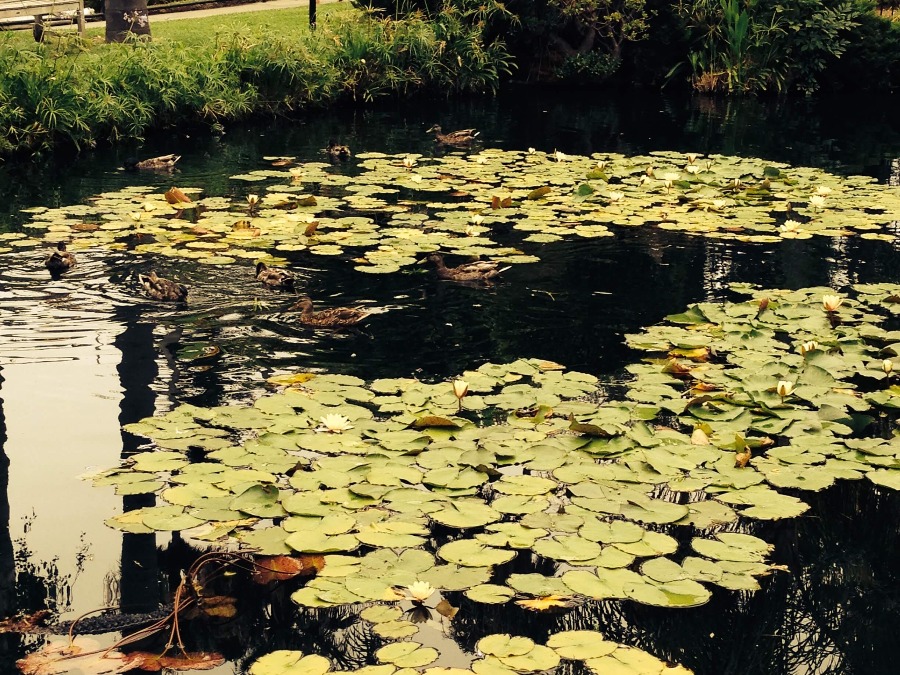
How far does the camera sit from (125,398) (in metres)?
6.95

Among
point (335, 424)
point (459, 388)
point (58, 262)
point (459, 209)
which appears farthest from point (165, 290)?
point (459, 209)

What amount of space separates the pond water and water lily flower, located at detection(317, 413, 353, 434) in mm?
853

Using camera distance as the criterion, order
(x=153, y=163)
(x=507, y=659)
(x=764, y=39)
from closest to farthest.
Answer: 1. (x=507, y=659)
2. (x=153, y=163)
3. (x=764, y=39)

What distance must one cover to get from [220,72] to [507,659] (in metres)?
13.9

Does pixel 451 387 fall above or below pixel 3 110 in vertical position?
below

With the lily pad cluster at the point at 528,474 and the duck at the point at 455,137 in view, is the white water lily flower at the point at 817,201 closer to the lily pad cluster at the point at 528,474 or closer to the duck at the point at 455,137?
the lily pad cluster at the point at 528,474

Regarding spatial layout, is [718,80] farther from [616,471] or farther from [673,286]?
[616,471]

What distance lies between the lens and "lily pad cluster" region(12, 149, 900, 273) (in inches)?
408

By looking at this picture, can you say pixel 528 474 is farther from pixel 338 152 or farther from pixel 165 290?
pixel 338 152

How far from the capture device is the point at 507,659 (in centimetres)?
431

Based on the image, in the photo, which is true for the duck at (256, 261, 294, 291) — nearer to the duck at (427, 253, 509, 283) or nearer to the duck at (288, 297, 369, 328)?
the duck at (288, 297, 369, 328)

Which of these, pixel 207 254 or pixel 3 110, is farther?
pixel 3 110

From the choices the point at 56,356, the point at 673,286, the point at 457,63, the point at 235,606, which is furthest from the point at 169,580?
the point at 457,63

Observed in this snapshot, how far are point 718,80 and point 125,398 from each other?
17384 mm
